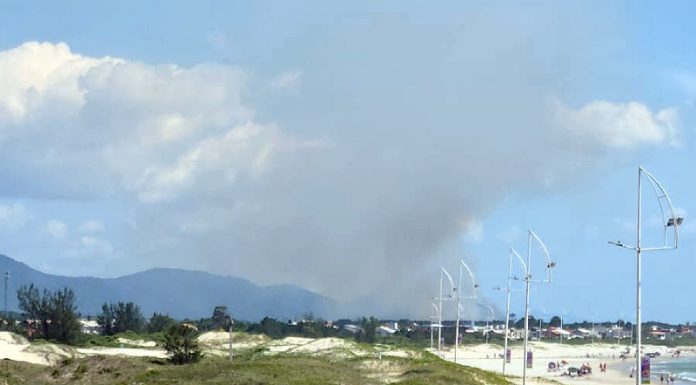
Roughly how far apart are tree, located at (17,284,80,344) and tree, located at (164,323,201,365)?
35974 millimetres

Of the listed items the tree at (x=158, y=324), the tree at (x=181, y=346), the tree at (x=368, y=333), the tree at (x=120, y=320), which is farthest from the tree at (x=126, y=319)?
the tree at (x=181, y=346)

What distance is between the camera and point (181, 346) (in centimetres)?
7525

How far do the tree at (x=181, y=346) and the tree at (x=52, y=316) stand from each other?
3597cm

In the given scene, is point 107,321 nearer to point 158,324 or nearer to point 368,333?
point 158,324

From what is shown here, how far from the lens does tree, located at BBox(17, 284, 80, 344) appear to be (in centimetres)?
11312

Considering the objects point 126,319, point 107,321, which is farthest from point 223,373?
point 107,321

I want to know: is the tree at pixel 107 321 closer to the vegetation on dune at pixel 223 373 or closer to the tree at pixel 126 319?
the tree at pixel 126 319

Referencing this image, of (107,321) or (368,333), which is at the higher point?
(107,321)

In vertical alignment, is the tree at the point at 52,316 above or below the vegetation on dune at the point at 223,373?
above

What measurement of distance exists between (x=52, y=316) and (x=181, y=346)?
144 ft

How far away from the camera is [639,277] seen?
4909 centimetres

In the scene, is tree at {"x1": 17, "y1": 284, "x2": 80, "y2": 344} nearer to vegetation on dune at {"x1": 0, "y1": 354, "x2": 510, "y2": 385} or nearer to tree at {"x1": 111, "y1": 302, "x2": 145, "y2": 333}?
tree at {"x1": 111, "y1": 302, "x2": 145, "y2": 333}

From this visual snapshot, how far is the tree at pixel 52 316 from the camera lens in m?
113

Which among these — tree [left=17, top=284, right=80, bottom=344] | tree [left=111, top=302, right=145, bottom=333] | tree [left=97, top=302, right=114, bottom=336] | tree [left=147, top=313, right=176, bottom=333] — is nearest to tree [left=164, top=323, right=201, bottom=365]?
tree [left=17, top=284, right=80, bottom=344]
